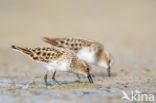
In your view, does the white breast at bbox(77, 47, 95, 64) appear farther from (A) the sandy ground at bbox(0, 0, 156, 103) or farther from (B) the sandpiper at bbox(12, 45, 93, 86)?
(B) the sandpiper at bbox(12, 45, 93, 86)

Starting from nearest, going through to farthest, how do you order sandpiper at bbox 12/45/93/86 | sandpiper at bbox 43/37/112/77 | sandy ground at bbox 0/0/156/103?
sandy ground at bbox 0/0/156/103, sandpiper at bbox 12/45/93/86, sandpiper at bbox 43/37/112/77

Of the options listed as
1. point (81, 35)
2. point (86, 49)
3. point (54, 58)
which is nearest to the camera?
point (54, 58)

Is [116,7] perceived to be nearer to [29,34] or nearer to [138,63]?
[29,34]

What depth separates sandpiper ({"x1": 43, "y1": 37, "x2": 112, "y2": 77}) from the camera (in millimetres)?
12109

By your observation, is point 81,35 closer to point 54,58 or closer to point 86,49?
point 86,49

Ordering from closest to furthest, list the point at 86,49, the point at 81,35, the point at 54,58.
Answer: the point at 54,58 < the point at 86,49 < the point at 81,35

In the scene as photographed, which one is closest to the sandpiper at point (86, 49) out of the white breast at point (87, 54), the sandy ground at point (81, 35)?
the white breast at point (87, 54)

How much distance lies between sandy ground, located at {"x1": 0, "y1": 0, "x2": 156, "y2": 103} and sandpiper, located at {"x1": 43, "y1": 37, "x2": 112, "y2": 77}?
46 centimetres

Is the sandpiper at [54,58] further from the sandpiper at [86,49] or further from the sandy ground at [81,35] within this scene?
the sandpiper at [86,49]

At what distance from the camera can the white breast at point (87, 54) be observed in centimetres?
1216

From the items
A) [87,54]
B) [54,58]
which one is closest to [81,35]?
[87,54]

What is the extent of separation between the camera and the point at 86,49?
1224 centimetres

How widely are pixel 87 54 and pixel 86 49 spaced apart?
152 millimetres

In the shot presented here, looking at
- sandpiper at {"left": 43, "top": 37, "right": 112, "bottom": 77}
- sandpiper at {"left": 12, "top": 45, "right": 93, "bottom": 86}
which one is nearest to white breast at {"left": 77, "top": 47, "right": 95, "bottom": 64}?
sandpiper at {"left": 43, "top": 37, "right": 112, "bottom": 77}
